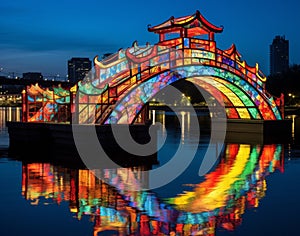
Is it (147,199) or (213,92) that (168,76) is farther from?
(147,199)

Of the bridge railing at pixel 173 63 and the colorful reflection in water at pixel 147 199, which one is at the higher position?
the bridge railing at pixel 173 63

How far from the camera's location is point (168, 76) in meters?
28.5

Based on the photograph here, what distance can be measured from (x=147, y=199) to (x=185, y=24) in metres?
19.2

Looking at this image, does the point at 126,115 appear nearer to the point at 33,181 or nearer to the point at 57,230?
the point at 33,181

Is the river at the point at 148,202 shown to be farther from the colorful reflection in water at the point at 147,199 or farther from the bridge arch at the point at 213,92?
the bridge arch at the point at 213,92

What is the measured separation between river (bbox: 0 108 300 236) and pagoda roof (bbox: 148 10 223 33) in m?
12.8

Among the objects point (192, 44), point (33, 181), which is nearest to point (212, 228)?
point (33, 181)

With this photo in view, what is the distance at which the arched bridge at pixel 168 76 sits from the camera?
84.3 ft

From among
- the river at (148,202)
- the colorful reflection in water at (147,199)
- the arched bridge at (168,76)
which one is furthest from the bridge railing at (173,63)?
the colorful reflection in water at (147,199)

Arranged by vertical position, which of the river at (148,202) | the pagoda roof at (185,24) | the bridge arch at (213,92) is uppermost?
the pagoda roof at (185,24)

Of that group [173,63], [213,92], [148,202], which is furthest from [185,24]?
[148,202]

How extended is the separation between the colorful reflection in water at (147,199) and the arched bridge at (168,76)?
7155 millimetres

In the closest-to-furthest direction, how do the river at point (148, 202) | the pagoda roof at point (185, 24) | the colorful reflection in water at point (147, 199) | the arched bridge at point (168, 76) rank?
the river at point (148, 202) < the colorful reflection in water at point (147, 199) < the arched bridge at point (168, 76) < the pagoda roof at point (185, 24)

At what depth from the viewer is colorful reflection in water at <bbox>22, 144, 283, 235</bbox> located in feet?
33.3
